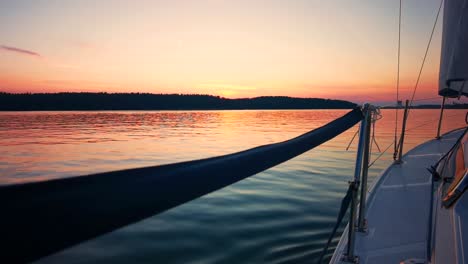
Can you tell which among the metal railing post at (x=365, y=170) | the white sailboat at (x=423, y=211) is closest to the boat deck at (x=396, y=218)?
the white sailboat at (x=423, y=211)

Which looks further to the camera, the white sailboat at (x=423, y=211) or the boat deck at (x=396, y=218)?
the boat deck at (x=396, y=218)

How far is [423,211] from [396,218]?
49 cm

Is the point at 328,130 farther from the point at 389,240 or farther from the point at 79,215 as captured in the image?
the point at 389,240

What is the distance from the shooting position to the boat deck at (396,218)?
2988mm

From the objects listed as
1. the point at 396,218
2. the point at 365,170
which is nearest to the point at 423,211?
the point at 396,218

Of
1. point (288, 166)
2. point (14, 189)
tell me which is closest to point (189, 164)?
point (14, 189)

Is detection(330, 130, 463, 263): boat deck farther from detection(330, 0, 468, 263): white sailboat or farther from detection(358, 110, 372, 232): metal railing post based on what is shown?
detection(358, 110, 372, 232): metal railing post

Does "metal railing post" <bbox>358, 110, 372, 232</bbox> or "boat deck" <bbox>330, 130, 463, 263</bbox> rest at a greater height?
"metal railing post" <bbox>358, 110, 372, 232</bbox>

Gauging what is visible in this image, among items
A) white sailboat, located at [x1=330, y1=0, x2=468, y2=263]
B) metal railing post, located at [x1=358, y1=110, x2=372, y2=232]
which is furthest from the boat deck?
metal railing post, located at [x1=358, y1=110, x2=372, y2=232]

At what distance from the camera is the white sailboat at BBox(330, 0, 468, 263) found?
8.07 feet

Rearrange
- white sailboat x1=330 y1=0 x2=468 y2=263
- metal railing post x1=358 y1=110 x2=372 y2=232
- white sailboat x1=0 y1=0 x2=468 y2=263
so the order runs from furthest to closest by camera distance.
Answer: metal railing post x1=358 y1=110 x2=372 y2=232
white sailboat x1=330 y1=0 x2=468 y2=263
white sailboat x1=0 y1=0 x2=468 y2=263

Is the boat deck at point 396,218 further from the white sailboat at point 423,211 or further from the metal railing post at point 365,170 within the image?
the metal railing post at point 365,170

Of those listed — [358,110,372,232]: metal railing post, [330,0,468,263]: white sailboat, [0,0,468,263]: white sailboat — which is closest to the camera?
[0,0,468,263]: white sailboat

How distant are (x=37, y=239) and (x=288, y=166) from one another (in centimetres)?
1226
